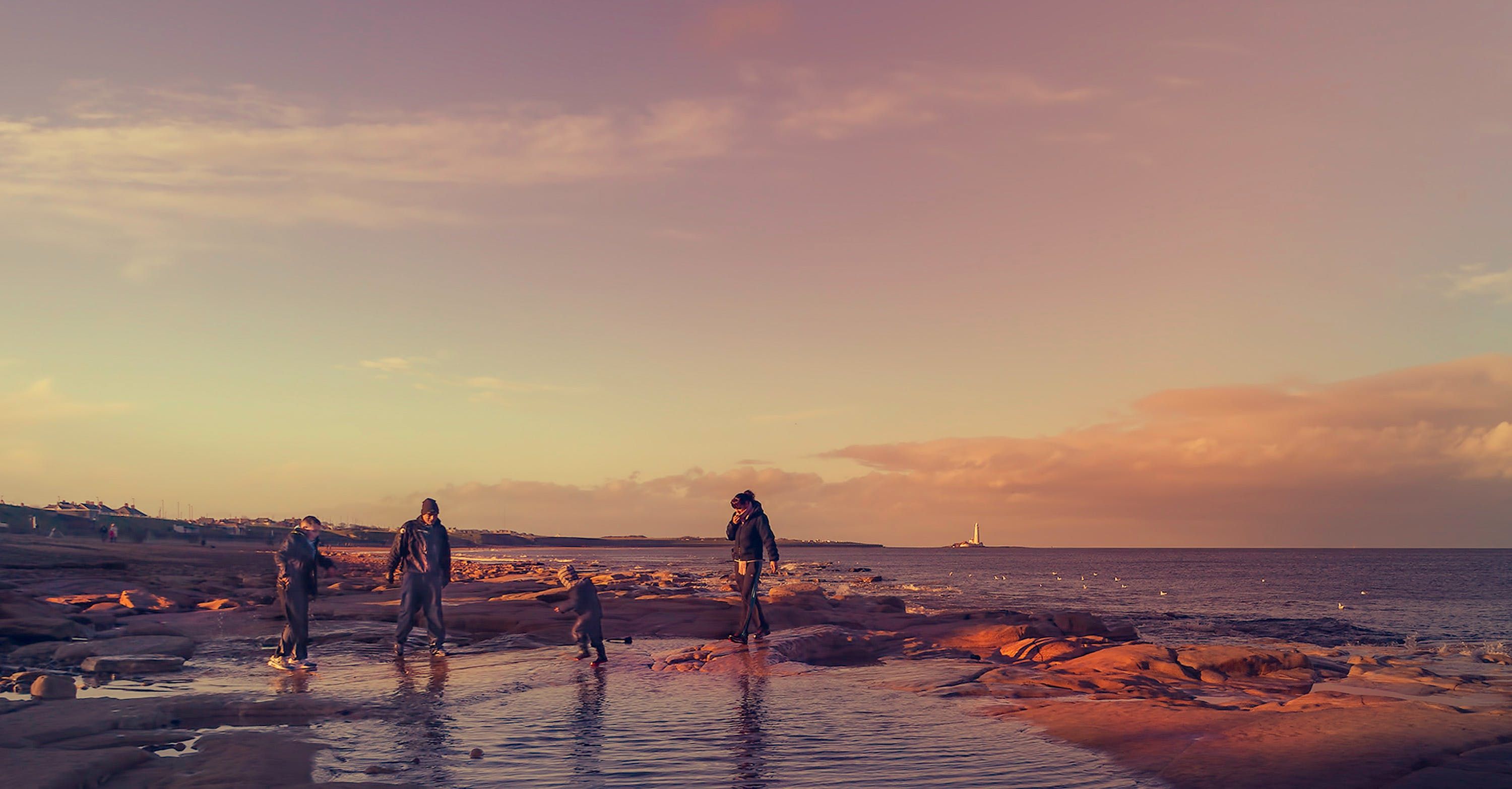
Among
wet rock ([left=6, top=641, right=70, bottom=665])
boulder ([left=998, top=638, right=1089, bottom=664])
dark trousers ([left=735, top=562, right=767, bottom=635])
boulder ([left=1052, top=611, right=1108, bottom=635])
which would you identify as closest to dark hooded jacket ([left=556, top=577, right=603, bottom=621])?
dark trousers ([left=735, top=562, right=767, bottom=635])

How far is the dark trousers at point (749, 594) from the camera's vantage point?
639 inches

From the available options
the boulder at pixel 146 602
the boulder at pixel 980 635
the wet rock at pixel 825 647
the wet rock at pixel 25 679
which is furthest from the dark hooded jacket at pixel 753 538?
the boulder at pixel 146 602

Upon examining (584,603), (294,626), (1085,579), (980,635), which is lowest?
(1085,579)

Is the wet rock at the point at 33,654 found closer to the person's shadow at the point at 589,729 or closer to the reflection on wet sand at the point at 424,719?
the reflection on wet sand at the point at 424,719

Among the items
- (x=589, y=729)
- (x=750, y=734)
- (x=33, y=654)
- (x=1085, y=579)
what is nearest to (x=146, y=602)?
(x=33, y=654)

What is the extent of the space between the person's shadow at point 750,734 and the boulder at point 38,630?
476 inches

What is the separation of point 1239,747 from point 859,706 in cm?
405

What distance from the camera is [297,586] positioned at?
1402 cm

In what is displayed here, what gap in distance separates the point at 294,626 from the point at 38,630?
5.76 m

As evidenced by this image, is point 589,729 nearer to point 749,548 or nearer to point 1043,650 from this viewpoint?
point 749,548

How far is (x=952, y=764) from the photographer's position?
7.72m

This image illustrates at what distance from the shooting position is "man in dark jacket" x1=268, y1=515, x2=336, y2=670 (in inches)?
539

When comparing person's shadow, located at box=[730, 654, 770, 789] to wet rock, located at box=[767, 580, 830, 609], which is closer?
person's shadow, located at box=[730, 654, 770, 789]

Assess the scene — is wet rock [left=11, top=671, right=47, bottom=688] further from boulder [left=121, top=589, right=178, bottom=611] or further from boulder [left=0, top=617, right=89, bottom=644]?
boulder [left=121, top=589, right=178, bottom=611]
